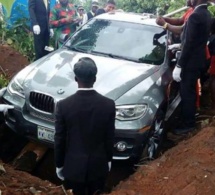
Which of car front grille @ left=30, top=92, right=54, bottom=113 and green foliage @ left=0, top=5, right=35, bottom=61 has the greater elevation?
car front grille @ left=30, top=92, right=54, bottom=113

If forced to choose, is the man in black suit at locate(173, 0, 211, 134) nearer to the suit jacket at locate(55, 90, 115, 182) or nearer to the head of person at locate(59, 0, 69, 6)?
the suit jacket at locate(55, 90, 115, 182)

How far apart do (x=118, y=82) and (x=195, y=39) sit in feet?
4.01

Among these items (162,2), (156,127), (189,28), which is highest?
(189,28)

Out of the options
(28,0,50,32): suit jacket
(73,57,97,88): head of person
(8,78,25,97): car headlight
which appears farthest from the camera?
(28,0,50,32): suit jacket

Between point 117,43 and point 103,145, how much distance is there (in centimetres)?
271

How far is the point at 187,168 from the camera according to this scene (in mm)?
4105

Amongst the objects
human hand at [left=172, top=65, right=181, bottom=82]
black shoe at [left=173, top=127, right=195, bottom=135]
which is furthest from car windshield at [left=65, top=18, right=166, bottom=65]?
black shoe at [left=173, top=127, right=195, bottom=135]

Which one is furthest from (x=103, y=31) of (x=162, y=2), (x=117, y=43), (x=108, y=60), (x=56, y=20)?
(x=162, y=2)

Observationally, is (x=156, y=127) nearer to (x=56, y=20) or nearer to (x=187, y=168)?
(x=187, y=168)

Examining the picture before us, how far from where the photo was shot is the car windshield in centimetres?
577

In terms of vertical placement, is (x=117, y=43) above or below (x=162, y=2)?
above

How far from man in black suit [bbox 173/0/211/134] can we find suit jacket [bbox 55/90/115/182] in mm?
2258

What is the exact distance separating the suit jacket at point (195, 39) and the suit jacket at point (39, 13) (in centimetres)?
382

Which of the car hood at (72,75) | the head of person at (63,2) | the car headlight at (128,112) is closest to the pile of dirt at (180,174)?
the car headlight at (128,112)
